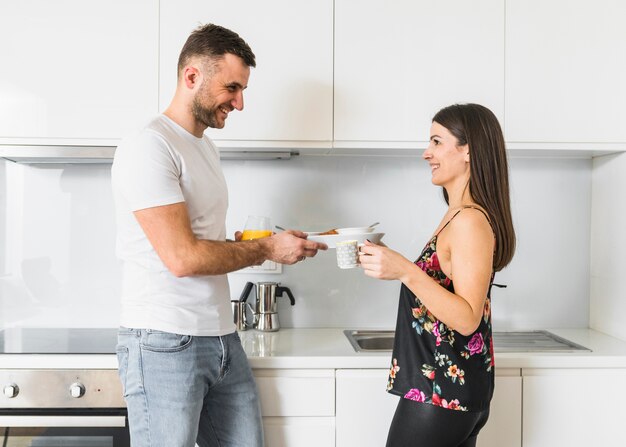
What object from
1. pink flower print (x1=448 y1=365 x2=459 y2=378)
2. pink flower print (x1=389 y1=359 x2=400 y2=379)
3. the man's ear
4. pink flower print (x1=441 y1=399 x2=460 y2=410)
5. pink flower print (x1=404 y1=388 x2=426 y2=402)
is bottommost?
pink flower print (x1=441 y1=399 x2=460 y2=410)

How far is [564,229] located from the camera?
2.38 metres

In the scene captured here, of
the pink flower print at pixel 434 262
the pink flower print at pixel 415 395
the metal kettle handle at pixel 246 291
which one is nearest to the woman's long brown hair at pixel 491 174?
the pink flower print at pixel 434 262

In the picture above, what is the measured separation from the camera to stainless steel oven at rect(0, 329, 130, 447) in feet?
5.75

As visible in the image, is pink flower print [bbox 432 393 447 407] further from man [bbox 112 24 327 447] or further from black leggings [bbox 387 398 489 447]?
man [bbox 112 24 327 447]

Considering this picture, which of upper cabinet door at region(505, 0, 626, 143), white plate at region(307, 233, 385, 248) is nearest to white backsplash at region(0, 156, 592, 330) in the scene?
upper cabinet door at region(505, 0, 626, 143)

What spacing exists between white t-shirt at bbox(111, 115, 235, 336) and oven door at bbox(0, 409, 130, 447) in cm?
49

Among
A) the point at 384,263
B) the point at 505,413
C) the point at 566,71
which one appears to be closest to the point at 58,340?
the point at 384,263

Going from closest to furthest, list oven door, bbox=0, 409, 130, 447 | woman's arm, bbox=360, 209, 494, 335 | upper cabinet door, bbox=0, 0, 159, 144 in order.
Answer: woman's arm, bbox=360, 209, 494, 335 < oven door, bbox=0, 409, 130, 447 < upper cabinet door, bbox=0, 0, 159, 144

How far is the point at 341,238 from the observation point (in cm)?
161

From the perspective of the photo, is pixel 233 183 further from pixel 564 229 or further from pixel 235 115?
pixel 564 229

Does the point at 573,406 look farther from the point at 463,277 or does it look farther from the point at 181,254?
the point at 181,254

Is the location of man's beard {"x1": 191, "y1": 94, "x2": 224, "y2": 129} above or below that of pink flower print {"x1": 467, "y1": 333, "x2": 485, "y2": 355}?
above

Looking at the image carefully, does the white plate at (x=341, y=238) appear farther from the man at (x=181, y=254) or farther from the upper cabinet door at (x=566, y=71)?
the upper cabinet door at (x=566, y=71)

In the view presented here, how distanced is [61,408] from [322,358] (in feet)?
2.67
